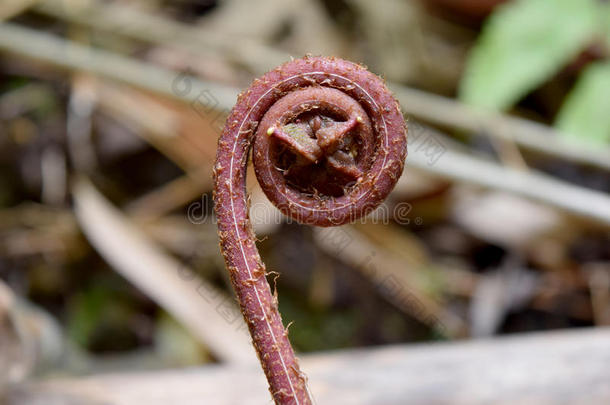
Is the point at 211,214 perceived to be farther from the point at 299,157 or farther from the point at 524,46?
the point at 299,157

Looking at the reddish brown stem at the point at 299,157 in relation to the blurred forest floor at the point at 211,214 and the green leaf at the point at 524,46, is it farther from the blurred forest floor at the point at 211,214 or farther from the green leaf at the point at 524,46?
the green leaf at the point at 524,46

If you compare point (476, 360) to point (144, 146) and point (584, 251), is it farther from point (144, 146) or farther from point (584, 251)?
point (144, 146)

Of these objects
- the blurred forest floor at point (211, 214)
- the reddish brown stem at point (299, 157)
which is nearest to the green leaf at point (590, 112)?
the blurred forest floor at point (211, 214)

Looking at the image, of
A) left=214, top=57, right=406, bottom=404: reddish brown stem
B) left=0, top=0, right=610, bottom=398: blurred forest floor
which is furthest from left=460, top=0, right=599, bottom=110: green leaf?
left=214, top=57, right=406, bottom=404: reddish brown stem

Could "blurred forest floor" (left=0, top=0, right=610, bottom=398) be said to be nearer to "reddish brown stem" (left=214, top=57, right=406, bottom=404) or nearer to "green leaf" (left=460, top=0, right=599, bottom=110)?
"green leaf" (left=460, top=0, right=599, bottom=110)

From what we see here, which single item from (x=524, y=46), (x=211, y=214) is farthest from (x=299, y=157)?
(x=524, y=46)

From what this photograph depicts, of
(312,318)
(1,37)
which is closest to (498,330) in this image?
(312,318)
